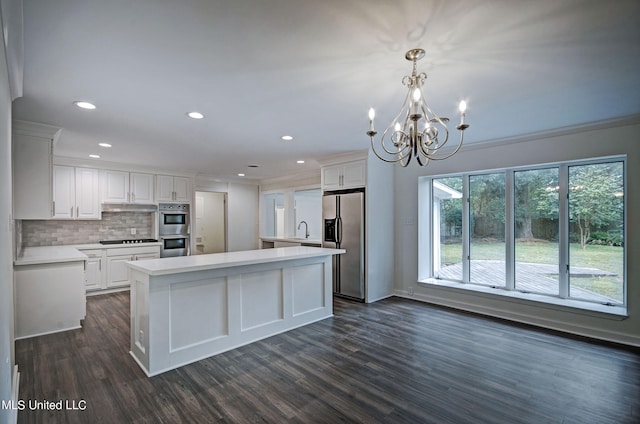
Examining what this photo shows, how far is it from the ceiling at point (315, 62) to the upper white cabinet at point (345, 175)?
53.9 inches

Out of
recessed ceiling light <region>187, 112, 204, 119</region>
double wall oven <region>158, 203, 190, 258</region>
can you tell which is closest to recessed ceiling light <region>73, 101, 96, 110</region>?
recessed ceiling light <region>187, 112, 204, 119</region>

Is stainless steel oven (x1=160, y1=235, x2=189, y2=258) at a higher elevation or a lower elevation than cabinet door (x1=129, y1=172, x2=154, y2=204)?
lower

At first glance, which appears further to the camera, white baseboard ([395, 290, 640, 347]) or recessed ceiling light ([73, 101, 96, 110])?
white baseboard ([395, 290, 640, 347])

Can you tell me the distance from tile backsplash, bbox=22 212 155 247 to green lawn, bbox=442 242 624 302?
6.32 meters

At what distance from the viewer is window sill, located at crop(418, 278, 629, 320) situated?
10.8 ft

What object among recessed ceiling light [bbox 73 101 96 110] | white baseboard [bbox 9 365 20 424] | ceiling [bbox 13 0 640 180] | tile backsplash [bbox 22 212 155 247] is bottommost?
white baseboard [bbox 9 365 20 424]

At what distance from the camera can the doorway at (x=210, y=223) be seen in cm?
834

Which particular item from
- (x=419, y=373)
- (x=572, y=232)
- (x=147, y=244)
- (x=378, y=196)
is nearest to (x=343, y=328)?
(x=419, y=373)

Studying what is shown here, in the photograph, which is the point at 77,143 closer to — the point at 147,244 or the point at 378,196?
the point at 147,244

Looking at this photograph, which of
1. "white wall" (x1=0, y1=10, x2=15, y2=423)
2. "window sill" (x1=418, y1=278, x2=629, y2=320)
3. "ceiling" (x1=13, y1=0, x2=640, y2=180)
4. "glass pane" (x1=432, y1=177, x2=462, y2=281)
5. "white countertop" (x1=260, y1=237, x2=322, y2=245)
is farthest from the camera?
"white countertop" (x1=260, y1=237, x2=322, y2=245)

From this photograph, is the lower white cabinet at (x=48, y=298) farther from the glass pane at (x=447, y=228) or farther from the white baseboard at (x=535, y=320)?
the glass pane at (x=447, y=228)

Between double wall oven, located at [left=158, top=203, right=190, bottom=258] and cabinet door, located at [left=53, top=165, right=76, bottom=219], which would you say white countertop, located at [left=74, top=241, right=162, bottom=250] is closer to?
double wall oven, located at [left=158, top=203, right=190, bottom=258]

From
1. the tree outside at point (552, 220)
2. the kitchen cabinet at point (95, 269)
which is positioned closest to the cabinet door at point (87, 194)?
the kitchen cabinet at point (95, 269)

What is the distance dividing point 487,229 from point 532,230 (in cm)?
54
